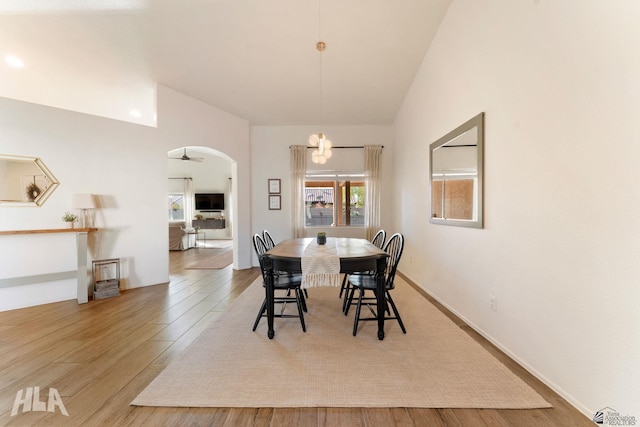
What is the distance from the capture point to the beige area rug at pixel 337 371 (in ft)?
5.11

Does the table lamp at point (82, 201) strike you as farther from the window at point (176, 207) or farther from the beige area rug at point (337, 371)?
the window at point (176, 207)

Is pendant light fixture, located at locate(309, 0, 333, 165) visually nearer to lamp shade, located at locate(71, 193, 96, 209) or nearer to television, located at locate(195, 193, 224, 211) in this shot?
lamp shade, located at locate(71, 193, 96, 209)

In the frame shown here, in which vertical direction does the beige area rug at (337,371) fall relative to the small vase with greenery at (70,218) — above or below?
below

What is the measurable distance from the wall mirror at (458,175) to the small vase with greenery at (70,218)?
183 inches

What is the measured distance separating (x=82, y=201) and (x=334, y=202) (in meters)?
4.09

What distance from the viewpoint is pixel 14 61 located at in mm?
3729

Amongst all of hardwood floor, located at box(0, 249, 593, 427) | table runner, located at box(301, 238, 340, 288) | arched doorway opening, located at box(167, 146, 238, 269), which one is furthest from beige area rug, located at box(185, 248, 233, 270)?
arched doorway opening, located at box(167, 146, 238, 269)

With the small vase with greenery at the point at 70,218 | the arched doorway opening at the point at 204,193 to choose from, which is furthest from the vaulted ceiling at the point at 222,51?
the arched doorway opening at the point at 204,193

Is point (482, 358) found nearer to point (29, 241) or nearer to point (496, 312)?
point (496, 312)

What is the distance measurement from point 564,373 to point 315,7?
391cm

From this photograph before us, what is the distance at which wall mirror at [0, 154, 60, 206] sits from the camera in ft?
10.2

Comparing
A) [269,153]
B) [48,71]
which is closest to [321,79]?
[269,153]

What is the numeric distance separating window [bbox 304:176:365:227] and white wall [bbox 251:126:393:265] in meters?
0.39

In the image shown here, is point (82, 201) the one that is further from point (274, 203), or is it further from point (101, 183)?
point (274, 203)
